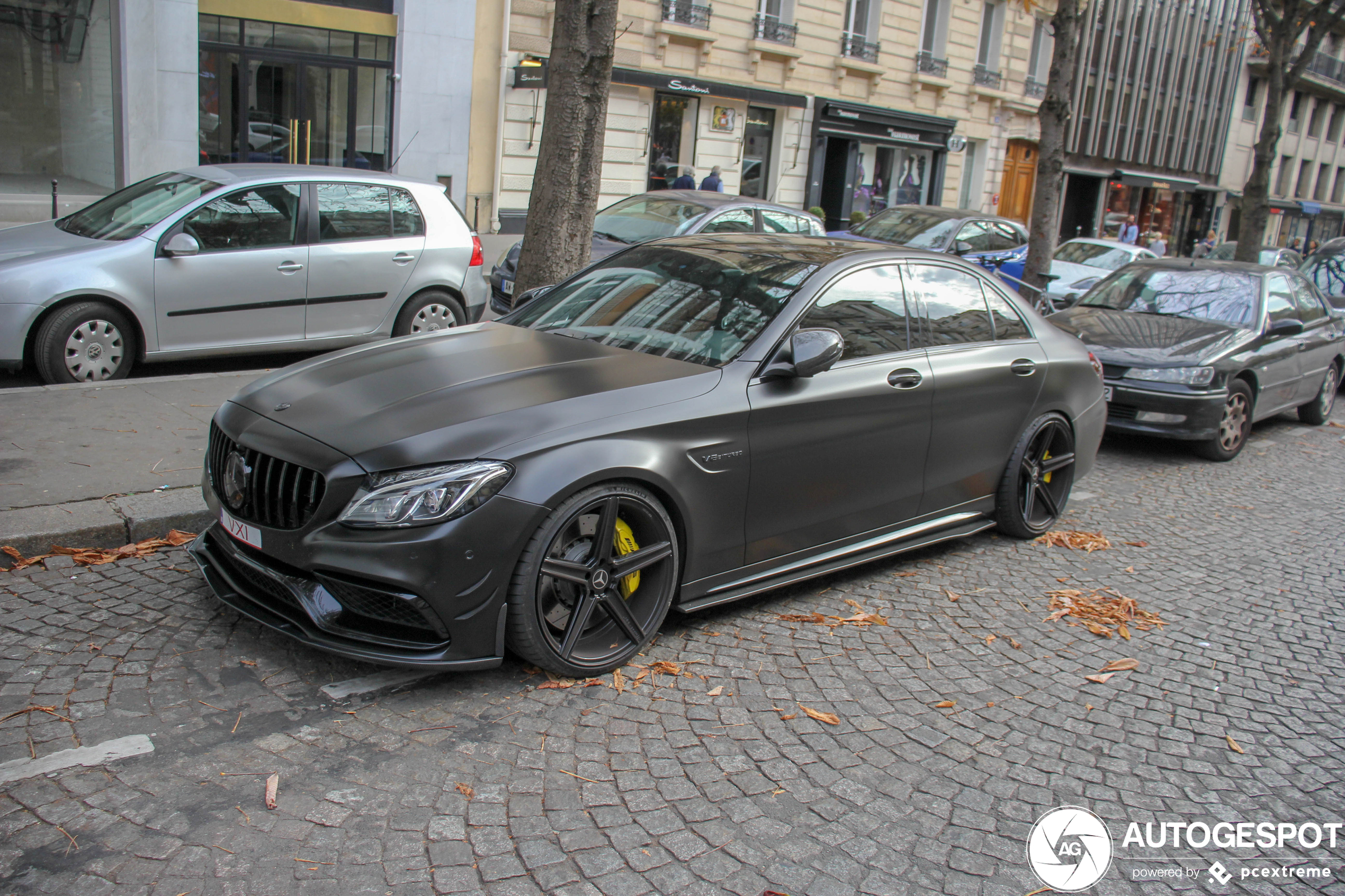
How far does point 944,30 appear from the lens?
2938 centimetres

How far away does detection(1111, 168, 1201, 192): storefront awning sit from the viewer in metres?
38.5

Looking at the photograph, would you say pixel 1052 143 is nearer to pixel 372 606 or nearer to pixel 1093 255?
pixel 1093 255

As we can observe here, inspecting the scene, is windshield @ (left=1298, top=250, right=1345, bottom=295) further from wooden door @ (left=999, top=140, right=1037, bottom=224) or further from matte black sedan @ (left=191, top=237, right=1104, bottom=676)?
wooden door @ (left=999, top=140, right=1037, bottom=224)

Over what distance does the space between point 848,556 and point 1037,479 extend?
5.59ft

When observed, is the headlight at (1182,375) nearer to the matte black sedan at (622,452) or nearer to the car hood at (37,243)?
the matte black sedan at (622,452)

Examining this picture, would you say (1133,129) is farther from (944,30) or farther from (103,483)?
(103,483)

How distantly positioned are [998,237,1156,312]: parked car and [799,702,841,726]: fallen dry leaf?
1209cm

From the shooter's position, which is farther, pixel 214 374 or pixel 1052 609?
pixel 214 374

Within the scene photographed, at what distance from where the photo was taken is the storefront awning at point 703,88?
21.6 metres

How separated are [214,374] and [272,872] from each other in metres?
5.62

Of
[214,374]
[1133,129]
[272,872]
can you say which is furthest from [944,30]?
[272,872]

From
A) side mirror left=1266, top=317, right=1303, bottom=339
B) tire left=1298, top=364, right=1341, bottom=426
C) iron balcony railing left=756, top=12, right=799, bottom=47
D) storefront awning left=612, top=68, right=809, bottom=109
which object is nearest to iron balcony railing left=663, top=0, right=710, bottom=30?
storefront awning left=612, top=68, right=809, bottom=109

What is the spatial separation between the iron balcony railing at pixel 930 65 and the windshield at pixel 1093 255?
12636 millimetres

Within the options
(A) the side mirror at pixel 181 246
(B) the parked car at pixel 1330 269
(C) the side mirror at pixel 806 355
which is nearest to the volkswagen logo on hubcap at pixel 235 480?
(C) the side mirror at pixel 806 355
